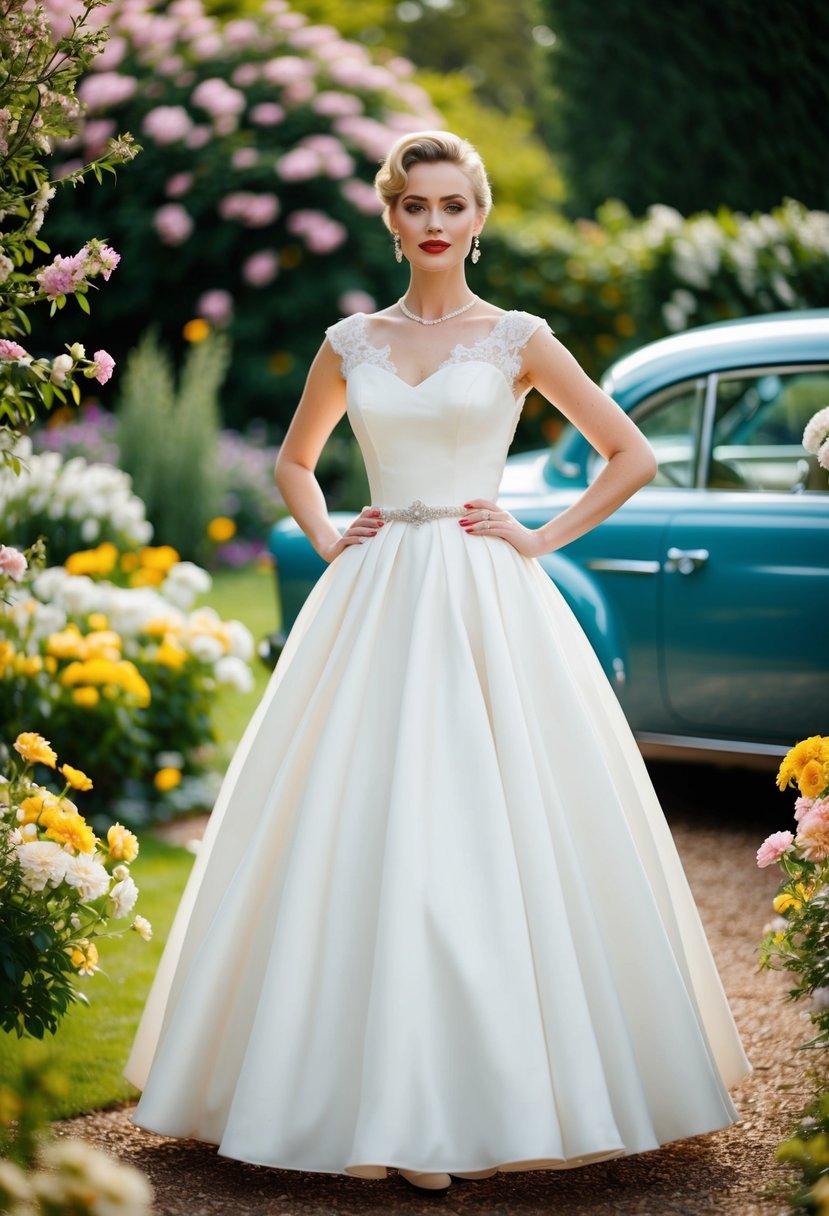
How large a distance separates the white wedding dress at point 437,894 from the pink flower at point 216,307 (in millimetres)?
8132

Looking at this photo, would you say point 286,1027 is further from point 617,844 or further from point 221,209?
point 221,209

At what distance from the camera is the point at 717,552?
4715 mm

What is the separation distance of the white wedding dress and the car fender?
5.56ft

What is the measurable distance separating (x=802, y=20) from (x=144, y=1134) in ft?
32.8

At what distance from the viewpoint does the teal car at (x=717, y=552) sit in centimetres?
459

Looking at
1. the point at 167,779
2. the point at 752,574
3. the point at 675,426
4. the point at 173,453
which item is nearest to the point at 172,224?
the point at 173,453

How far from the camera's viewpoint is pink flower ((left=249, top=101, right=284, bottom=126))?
437 inches

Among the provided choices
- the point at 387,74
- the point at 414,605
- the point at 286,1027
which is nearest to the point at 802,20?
the point at 387,74

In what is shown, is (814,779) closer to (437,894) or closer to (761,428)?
(437,894)

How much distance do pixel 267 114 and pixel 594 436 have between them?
8802 millimetres

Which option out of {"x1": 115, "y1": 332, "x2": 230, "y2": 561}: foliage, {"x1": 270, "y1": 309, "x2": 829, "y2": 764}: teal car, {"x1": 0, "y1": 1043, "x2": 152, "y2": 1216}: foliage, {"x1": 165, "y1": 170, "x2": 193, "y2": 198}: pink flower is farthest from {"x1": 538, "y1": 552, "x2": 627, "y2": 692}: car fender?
{"x1": 165, "y1": 170, "x2": 193, "y2": 198}: pink flower

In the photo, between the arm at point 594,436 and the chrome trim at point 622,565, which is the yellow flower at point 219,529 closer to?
the chrome trim at point 622,565

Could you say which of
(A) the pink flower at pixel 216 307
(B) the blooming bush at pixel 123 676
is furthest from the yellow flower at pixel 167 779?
(A) the pink flower at pixel 216 307

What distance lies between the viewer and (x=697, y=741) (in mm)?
4918
